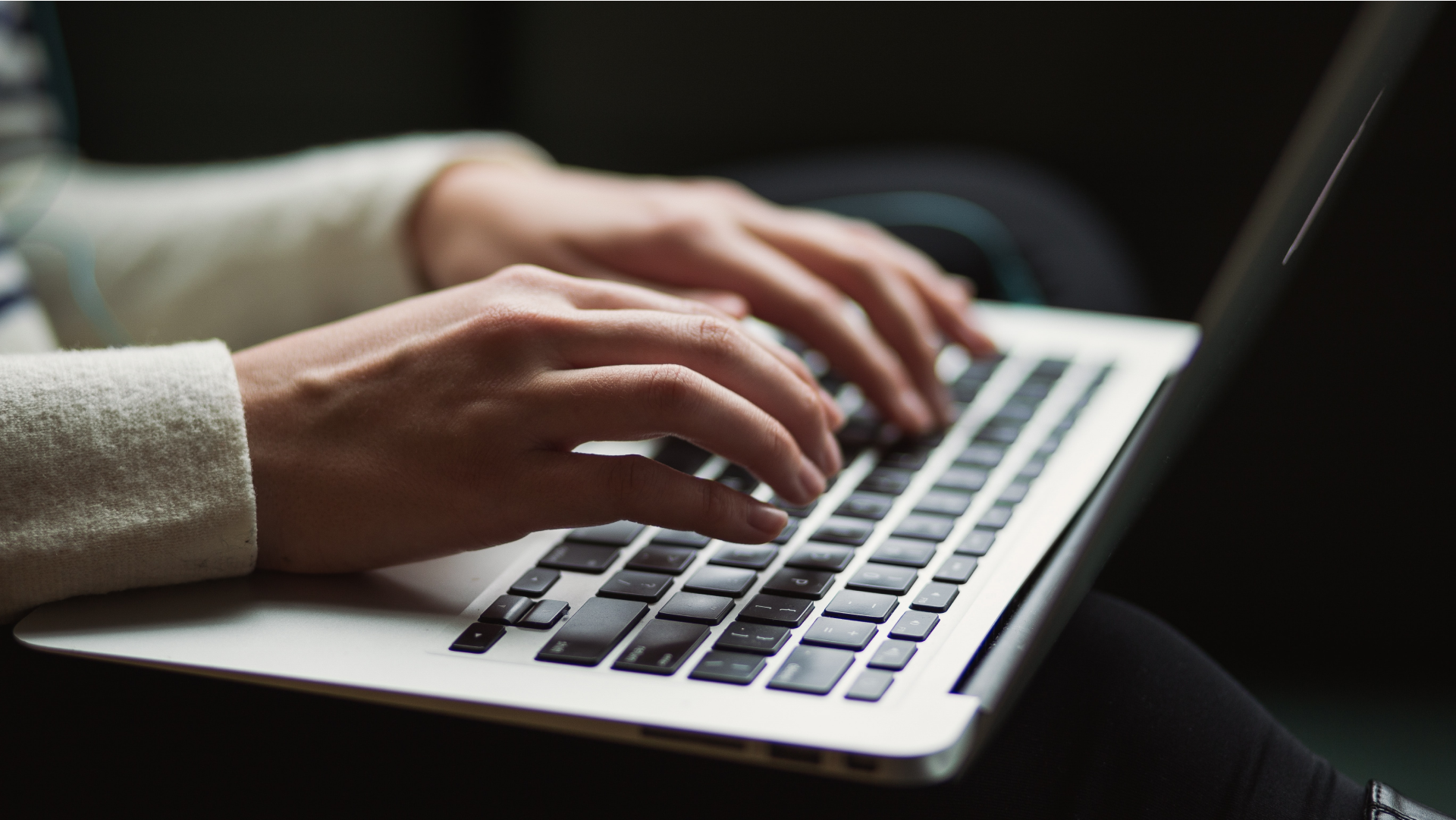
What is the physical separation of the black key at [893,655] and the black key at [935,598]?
3cm

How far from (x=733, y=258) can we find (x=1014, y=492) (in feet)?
0.78

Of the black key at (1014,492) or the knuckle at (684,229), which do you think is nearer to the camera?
the black key at (1014,492)

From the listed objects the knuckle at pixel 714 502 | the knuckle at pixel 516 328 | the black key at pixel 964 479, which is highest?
the knuckle at pixel 516 328

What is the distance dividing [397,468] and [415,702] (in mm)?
110

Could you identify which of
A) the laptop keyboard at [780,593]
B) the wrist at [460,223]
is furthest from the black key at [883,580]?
the wrist at [460,223]

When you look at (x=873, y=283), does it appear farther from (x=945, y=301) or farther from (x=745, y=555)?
(x=745, y=555)

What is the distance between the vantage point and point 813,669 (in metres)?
0.36

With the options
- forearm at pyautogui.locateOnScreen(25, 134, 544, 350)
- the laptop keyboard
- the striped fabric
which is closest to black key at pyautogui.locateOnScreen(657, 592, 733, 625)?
the laptop keyboard

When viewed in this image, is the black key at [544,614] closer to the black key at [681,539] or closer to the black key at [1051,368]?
the black key at [681,539]

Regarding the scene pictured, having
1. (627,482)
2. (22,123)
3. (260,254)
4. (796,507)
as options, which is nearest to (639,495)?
(627,482)

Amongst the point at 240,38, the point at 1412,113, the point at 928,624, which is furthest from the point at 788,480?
the point at 240,38

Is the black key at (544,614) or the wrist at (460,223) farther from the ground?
the wrist at (460,223)

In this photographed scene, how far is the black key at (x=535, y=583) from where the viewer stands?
422 millimetres

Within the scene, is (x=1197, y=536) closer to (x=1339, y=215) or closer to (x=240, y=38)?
(x=1339, y=215)
